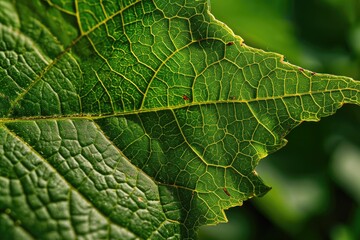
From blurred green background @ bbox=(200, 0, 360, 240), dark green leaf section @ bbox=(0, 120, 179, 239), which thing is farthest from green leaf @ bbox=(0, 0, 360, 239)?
blurred green background @ bbox=(200, 0, 360, 240)

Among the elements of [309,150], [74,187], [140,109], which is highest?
[309,150]

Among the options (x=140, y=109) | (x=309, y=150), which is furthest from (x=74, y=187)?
(x=309, y=150)

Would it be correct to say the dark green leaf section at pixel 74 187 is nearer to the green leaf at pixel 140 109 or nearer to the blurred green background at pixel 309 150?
the green leaf at pixel 140 109

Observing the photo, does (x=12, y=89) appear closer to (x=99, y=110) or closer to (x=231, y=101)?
(x=99, y=110)

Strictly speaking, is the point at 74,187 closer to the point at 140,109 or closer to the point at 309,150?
the point at 140,109

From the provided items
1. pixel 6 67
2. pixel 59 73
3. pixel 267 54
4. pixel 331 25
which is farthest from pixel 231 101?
pixel 331 25

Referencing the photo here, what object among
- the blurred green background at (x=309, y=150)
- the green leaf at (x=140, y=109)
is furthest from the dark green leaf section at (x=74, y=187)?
the blurred green background at (x=309, y=150)
